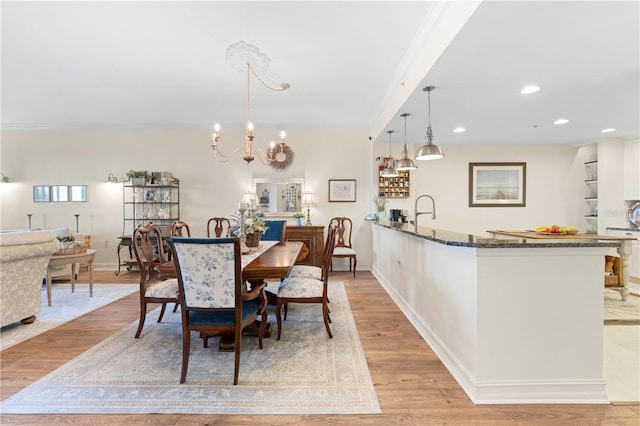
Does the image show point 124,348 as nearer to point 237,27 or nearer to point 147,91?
point 237,27

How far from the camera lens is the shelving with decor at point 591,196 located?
18.0 feet

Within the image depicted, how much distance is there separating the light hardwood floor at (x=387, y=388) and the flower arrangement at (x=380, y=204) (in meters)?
2.45

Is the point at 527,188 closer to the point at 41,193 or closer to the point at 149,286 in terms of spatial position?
the point at 149,286

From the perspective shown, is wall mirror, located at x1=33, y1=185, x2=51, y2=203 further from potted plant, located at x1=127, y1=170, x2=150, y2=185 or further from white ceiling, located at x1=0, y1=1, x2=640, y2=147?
potted plant, located at x1=127, y1=170, x2=150, y2=185

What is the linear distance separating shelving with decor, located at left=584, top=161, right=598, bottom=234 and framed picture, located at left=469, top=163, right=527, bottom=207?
110cm

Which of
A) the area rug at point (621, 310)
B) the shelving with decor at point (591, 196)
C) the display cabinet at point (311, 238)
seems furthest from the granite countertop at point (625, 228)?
the display cabinet at point (311, 238)

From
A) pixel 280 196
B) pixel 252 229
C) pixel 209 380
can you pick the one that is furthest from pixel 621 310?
pixel 280 196

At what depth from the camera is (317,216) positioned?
5.60m

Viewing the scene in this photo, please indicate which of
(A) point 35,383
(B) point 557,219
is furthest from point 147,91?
(B) point 557,219

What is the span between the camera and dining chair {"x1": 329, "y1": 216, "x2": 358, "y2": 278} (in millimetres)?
4973

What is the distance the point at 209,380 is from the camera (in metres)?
1.98

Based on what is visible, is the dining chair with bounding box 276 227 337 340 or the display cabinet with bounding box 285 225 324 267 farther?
the display cabinet with bounding box 285 225 324 267

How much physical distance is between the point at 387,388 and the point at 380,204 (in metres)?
3.73

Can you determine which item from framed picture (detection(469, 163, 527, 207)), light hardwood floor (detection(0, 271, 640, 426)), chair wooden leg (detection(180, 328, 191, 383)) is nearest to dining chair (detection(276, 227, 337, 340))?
light hardwood floor (detection(0, 271, 640, 426))
